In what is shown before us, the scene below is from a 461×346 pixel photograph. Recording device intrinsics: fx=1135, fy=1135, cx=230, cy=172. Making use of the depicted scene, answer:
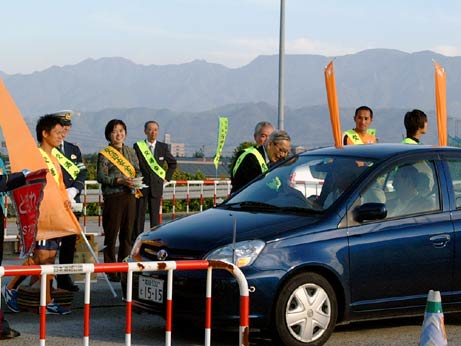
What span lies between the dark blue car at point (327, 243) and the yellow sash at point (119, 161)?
9.19 ft

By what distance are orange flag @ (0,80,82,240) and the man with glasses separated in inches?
92.0

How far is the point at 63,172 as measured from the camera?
467 inches

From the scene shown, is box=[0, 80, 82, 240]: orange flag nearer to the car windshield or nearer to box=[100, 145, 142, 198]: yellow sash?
the car windshield

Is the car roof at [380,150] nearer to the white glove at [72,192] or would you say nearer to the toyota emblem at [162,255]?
the toyota emblem at [162,255]

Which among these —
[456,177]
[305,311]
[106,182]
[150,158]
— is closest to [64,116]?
[106,182]

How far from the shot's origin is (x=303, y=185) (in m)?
10.3

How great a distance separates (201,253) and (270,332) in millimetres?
818

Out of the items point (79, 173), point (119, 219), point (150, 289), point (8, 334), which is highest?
point (79, 173)

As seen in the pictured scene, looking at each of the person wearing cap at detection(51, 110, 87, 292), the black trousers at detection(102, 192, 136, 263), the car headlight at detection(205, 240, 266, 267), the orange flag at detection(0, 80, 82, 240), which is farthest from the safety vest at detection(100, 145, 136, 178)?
the car headlight at detection(205, 240, 266, 267)

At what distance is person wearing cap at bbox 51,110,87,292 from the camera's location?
11.3m

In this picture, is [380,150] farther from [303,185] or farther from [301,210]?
[301,210]

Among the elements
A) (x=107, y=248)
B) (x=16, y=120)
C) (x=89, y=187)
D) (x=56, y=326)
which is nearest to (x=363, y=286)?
(x=56, y=326)

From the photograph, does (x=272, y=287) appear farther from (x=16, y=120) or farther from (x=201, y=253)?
(x=16, y=120)

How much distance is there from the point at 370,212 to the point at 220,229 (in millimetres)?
1257
